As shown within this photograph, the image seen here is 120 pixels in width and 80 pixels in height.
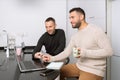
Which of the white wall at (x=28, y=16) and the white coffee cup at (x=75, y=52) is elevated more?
the white wall at (x=28, y=16)

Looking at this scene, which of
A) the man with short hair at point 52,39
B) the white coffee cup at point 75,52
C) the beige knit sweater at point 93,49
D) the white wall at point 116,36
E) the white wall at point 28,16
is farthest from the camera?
the white wall at point 28,16

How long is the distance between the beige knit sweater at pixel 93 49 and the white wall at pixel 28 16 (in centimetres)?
144

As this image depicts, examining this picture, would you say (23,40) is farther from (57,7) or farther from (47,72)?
(47,72)

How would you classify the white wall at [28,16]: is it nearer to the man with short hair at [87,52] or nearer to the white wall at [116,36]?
the white wall at [116,36]

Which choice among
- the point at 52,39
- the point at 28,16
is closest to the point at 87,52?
the point at 52,39

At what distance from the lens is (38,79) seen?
1.40 meters

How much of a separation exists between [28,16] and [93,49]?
5.83ft

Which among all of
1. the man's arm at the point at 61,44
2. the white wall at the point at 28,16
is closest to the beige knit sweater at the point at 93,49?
the man's arm at the point at 61,44

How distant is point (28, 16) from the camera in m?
3.41

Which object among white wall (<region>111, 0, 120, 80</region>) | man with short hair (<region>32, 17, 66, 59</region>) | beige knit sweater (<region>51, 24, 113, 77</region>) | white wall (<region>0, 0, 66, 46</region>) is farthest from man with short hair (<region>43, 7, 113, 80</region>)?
white wall (<region>0, 0, 66, 46</region>)

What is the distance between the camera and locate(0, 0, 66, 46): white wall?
3.36 m

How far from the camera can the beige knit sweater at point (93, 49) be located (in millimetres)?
1805

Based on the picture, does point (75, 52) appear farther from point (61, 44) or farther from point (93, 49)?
point (61, 44)

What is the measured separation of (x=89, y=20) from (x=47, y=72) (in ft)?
6.54
